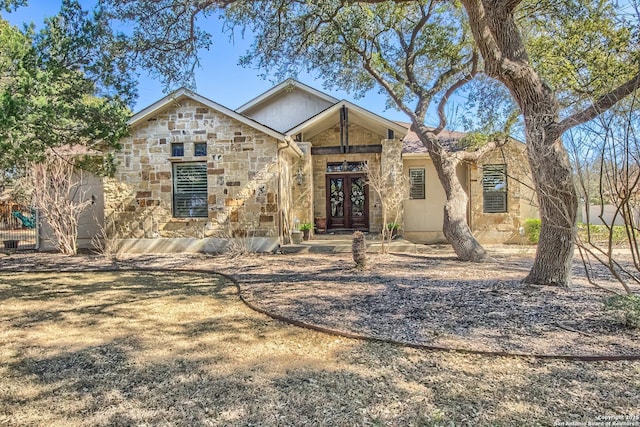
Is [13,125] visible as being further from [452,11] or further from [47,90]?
[452,11]

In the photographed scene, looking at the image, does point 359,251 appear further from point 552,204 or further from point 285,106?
point 285,106

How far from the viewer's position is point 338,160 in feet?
50.6

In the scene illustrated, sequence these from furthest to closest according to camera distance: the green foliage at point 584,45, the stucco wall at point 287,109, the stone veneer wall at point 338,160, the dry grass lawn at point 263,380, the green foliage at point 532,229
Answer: the stucco wall at point 287,109, the stone veneer wall at point 338,160, the green foliage at point 532,229, the green foliage at point 584,45, the dry grass lawn at point 263,380

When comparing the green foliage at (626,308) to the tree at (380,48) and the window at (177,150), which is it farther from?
the window at (177,150)

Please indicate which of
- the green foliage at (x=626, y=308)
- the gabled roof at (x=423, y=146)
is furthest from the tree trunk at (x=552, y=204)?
the gabled roof at (x=423, y=146)

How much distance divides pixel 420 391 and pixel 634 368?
1.99 meters

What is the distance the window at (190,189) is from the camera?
1239 cm

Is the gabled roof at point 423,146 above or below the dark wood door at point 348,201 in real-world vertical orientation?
above

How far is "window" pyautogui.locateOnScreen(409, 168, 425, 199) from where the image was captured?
1505cm

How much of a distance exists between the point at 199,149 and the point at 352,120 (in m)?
5.78

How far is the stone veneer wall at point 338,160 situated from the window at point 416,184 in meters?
1.35

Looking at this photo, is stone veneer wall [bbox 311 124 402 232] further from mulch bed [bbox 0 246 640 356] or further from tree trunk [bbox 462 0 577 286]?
tree trunk [bbox 462 0 577 286]

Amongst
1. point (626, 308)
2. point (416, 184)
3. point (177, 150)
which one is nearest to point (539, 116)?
point (626, 308)

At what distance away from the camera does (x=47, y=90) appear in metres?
5.95
